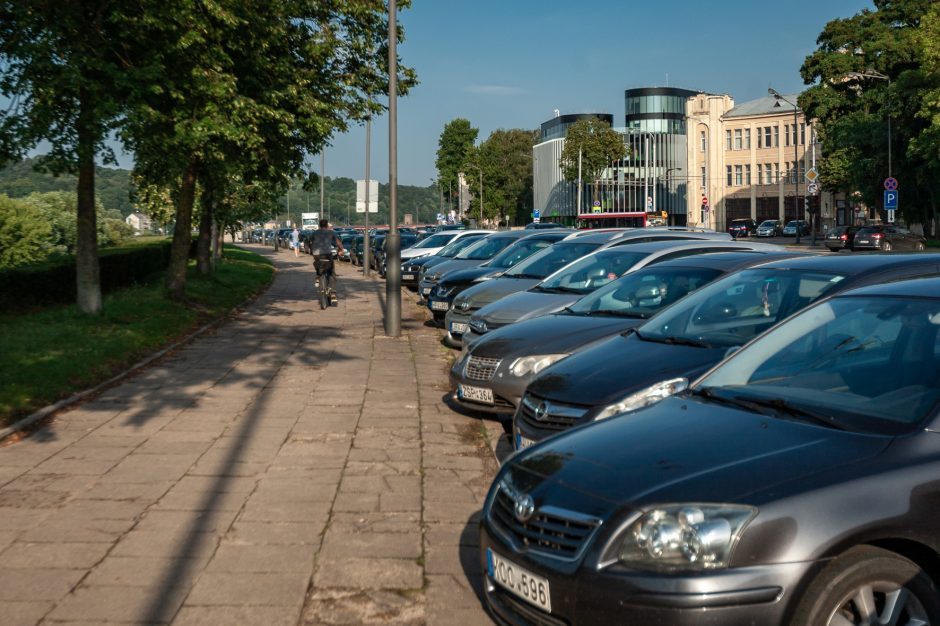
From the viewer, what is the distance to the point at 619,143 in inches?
3219

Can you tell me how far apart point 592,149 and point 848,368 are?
256ft

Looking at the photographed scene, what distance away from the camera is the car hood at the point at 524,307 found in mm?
11305

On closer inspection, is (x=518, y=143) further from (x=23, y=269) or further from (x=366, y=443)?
(x=366, y=443)

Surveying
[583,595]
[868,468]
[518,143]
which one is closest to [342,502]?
[583,595]

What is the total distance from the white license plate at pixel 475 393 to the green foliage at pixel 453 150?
94.4 metres

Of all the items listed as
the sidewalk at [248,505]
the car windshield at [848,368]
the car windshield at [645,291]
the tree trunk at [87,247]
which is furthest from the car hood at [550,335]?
the tree trunk at [87,247]

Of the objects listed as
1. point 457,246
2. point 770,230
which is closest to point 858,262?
point 457,246

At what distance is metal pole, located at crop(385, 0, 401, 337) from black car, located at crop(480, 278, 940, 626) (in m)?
12.6

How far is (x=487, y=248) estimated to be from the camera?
2178cm

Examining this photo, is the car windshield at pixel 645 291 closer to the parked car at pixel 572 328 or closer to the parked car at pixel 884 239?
the parked car at pixel 572 328

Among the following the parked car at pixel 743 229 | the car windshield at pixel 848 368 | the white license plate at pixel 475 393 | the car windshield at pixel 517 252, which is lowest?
the white license plate at pixel 475 393

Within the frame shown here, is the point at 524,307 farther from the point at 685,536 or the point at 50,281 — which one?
the point at 50,281

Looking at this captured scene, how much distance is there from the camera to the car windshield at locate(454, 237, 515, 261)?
21.5 m

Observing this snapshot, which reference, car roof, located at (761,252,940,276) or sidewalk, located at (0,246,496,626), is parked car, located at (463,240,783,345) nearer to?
sidewalk, located at (0,246,496,626)
